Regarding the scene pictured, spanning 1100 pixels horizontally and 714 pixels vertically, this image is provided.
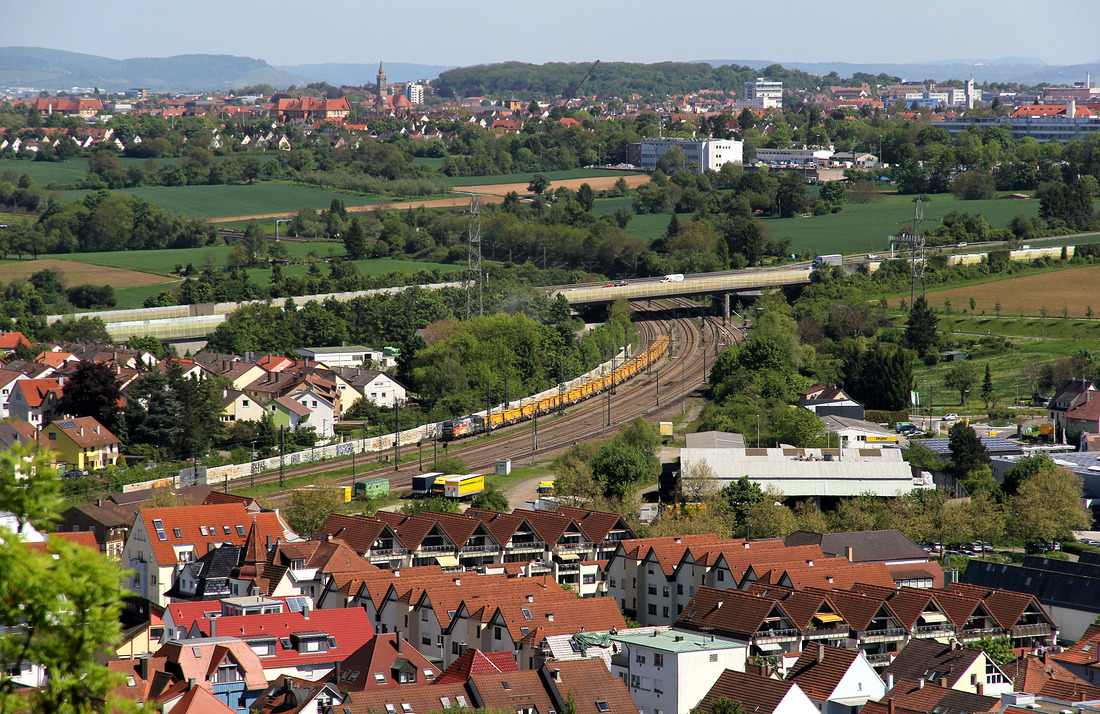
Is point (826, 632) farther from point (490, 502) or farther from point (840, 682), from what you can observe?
point (490, 502)

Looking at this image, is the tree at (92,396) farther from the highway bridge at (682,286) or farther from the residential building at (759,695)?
the residential building at (759,695)

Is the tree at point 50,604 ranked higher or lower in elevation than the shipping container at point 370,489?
higher

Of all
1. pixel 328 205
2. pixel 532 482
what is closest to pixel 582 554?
pixel 532 482

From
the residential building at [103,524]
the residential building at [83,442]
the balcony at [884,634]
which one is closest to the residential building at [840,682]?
the balcony at [884,634]

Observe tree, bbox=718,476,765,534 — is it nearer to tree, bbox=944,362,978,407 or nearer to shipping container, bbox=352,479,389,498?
shipping container, bbox=352,479,389,498

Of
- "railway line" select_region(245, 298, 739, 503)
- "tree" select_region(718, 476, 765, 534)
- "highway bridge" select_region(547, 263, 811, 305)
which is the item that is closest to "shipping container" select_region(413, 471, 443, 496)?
"railway line" select_region(245, 298, 739, 503)

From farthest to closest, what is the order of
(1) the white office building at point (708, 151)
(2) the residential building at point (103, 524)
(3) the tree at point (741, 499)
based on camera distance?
(1) the white office building at point (708, 151) → (3) the tree at point (741, 499) → (2) the residential building at point (103, 524)

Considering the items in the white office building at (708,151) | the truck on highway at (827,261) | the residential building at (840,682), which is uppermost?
the white office building at (708,151)
